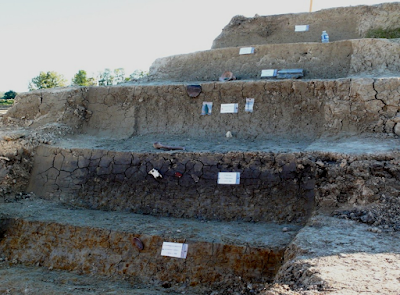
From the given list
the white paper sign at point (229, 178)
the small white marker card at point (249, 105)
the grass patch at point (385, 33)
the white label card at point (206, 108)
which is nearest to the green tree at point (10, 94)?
the white label card at point (206, 108)

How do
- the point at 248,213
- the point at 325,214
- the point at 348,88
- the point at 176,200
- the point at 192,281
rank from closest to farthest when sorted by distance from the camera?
the point at 192,281, the point at 325,214, the point at 248,213, the point at 176,200, the point at 348,88

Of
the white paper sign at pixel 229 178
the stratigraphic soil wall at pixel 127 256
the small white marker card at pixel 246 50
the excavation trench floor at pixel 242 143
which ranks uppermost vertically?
the small white marker card at pixel 246 50

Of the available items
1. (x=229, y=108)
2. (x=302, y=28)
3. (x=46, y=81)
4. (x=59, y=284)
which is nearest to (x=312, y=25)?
(x=302, y=28)

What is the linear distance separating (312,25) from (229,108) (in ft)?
11.5

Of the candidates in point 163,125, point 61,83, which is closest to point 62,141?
point 163,125

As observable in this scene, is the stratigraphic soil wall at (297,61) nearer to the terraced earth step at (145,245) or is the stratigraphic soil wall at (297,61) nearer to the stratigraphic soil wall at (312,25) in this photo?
the stratigraphic soil wall at (312,25)

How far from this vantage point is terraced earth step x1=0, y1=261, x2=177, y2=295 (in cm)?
401

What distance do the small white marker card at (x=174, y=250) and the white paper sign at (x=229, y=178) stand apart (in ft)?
3.80

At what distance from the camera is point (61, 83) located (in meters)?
23.2

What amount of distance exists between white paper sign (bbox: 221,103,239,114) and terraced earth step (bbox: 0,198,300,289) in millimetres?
2294

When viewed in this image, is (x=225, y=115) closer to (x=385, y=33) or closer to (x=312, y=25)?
(x=312, y=25)

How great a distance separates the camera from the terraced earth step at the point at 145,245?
4051 mm

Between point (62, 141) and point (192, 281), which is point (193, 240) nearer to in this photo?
point (192, 281)

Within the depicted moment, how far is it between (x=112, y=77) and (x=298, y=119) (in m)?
19.3
